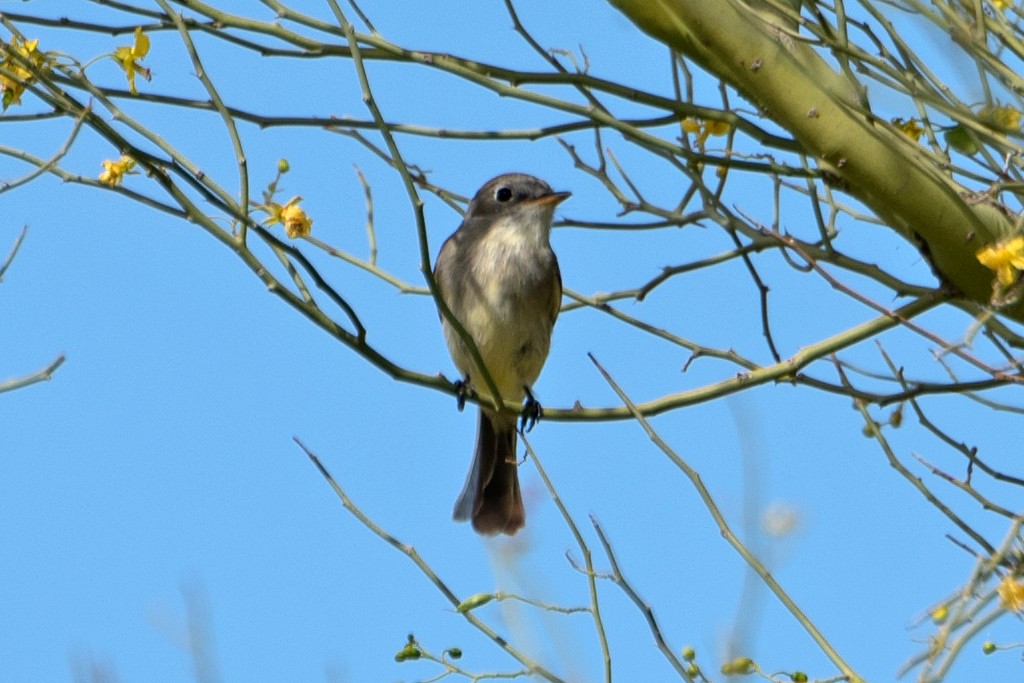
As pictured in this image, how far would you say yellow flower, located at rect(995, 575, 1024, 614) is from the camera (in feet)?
11.7

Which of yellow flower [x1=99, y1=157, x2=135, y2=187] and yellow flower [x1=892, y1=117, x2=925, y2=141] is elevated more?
yellow flower [x1=99, y1=157, x2=135, y2=187]

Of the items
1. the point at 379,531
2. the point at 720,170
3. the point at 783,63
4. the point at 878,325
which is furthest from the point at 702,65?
the point at 379,531

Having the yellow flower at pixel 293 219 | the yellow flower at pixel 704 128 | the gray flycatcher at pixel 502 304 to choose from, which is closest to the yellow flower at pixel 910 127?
the yellow flower at pixel 704 128

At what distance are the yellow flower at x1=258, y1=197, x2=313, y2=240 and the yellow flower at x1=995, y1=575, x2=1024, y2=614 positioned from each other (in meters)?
2.26

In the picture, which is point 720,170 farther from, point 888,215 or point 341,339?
point 341,339

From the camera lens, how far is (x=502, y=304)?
22.9 feet

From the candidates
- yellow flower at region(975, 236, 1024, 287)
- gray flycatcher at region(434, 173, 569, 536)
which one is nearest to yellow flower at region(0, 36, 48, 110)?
yellow flower at region(975, 236, 1024, 287)

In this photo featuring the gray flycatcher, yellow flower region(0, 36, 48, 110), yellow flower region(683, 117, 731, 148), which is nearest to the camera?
yellow flower region(0, 36, 48, 110)

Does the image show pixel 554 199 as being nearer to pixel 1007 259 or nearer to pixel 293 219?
pixel 293 219

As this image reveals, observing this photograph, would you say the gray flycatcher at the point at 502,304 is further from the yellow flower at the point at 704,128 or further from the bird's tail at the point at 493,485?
the yellow flower at the point at 704,128

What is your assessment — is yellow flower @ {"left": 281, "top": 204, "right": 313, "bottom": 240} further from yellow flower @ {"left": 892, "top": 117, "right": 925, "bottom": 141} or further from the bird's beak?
the bird's beak

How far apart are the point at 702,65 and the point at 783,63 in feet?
0.75

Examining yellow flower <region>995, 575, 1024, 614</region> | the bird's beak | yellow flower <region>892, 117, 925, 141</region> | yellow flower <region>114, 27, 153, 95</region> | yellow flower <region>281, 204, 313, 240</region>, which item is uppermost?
the bird's beak

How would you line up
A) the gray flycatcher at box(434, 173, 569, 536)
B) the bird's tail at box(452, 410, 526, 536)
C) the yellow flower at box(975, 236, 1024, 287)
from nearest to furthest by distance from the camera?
the yellow flower at box(975, 236, 1024, 287), the gray flycatcher at box(434, 173, 569, 536), the bird's tail at box(452, 410, 526, 536)
